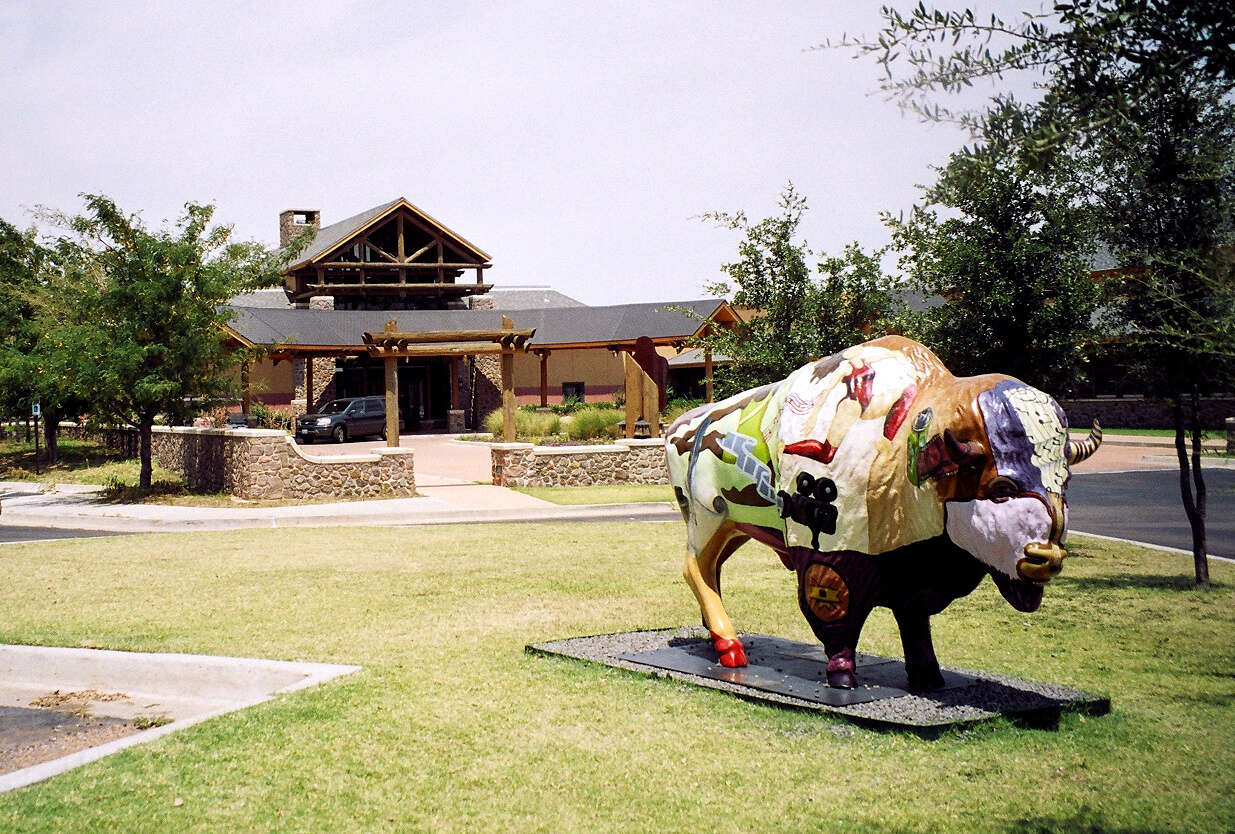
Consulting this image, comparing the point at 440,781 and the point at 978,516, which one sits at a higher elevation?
the point at 978,516

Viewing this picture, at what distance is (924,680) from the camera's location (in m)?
7.22

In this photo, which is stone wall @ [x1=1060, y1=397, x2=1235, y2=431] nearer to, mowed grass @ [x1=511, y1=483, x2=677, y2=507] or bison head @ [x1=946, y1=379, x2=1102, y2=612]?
mowed grass @ [x1=511, y1=483, x2=677, y2=507]

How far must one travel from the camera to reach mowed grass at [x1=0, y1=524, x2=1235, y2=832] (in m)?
5.46

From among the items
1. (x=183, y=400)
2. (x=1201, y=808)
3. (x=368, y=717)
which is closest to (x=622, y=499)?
(x=183, y=400)

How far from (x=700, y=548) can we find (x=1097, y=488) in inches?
673

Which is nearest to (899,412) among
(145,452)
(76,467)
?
→ (145,452)

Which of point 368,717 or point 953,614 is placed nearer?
point 368,717

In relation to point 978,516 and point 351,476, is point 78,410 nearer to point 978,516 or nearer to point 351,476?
point 351,476

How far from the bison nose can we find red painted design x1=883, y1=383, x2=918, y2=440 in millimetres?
1074

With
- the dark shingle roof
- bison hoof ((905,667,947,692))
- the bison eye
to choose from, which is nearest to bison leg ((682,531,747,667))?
bison hoof ((905,667,947,692))

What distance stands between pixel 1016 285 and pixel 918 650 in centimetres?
741

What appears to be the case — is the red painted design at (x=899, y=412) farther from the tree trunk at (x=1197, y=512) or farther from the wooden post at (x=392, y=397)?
the wooden post at (x=392, y=397)

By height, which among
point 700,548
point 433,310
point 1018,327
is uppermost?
point 433,310

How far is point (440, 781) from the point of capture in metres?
5.87
